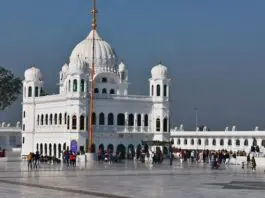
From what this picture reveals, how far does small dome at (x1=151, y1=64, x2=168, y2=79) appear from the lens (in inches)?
3147

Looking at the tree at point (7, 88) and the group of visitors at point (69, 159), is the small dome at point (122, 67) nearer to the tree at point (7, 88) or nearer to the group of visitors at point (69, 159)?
the tree at point (7, 88)

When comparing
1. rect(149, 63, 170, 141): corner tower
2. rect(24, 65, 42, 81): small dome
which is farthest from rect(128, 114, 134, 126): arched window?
rect(24, 65, 42, 81): small dome

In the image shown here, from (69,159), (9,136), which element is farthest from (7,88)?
(9,136)

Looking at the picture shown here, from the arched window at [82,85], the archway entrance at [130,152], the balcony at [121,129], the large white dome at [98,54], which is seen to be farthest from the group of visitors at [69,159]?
the large white dome at [98,54]

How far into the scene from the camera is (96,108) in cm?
7506

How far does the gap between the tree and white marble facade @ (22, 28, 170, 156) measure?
186 inches

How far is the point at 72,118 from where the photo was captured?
7344 centimetres

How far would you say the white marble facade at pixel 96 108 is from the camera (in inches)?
2921

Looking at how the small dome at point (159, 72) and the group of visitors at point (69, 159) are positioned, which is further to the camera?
the small dome at point (159, 72)

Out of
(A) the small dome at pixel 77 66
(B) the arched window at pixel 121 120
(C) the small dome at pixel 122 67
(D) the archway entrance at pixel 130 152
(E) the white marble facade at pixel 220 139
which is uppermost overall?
(C) the small dome at pixel 122 67

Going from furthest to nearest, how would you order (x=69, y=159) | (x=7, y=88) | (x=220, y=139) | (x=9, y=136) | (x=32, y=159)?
(x=9, y=136) < (x=220, y=139) < (x=7, y=88) < (x=69, y=159) < (x=32, y=159)

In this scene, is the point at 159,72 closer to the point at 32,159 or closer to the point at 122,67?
the point at 122,67

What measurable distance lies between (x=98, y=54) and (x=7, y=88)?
447 inches

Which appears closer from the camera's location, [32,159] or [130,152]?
[32,159]
